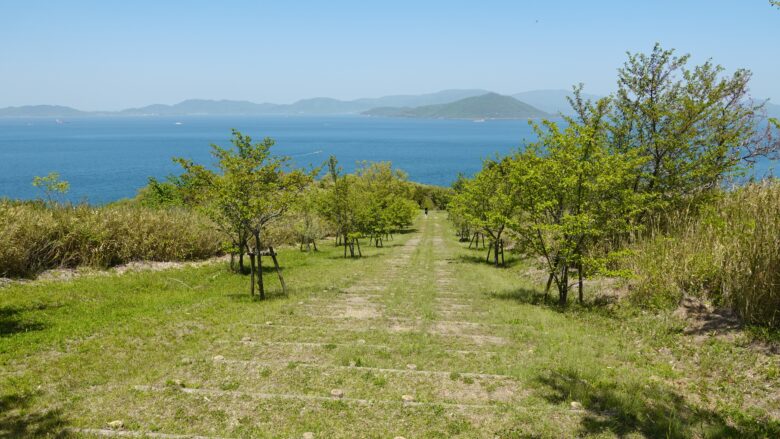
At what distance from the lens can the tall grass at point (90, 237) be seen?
17484 millimetres

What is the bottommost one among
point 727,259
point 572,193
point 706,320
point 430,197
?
point 430,197

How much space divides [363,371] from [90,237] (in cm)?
1713

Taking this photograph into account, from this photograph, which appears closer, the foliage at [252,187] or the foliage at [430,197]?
the foliage at [252,187]

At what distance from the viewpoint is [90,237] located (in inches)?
778

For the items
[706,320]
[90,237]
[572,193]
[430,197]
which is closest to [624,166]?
[572,193]

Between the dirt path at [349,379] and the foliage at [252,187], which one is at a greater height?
the foliage at [252,187]

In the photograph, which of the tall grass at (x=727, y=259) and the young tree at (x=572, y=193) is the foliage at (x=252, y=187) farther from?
the tall grass at (x=727, y=259)

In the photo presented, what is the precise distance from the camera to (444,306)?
14844 millimetres

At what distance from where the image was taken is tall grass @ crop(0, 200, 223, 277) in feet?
57.4

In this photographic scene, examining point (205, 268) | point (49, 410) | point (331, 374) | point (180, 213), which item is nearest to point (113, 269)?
point (205, 268)

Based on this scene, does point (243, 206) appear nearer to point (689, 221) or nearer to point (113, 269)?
point (113, 269)

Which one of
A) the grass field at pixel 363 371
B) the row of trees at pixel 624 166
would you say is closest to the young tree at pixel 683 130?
the row of trees at pixel 624 166

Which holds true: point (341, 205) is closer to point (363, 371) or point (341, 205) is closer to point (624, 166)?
point (624, 166)

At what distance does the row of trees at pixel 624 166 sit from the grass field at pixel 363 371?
9.94 feet
